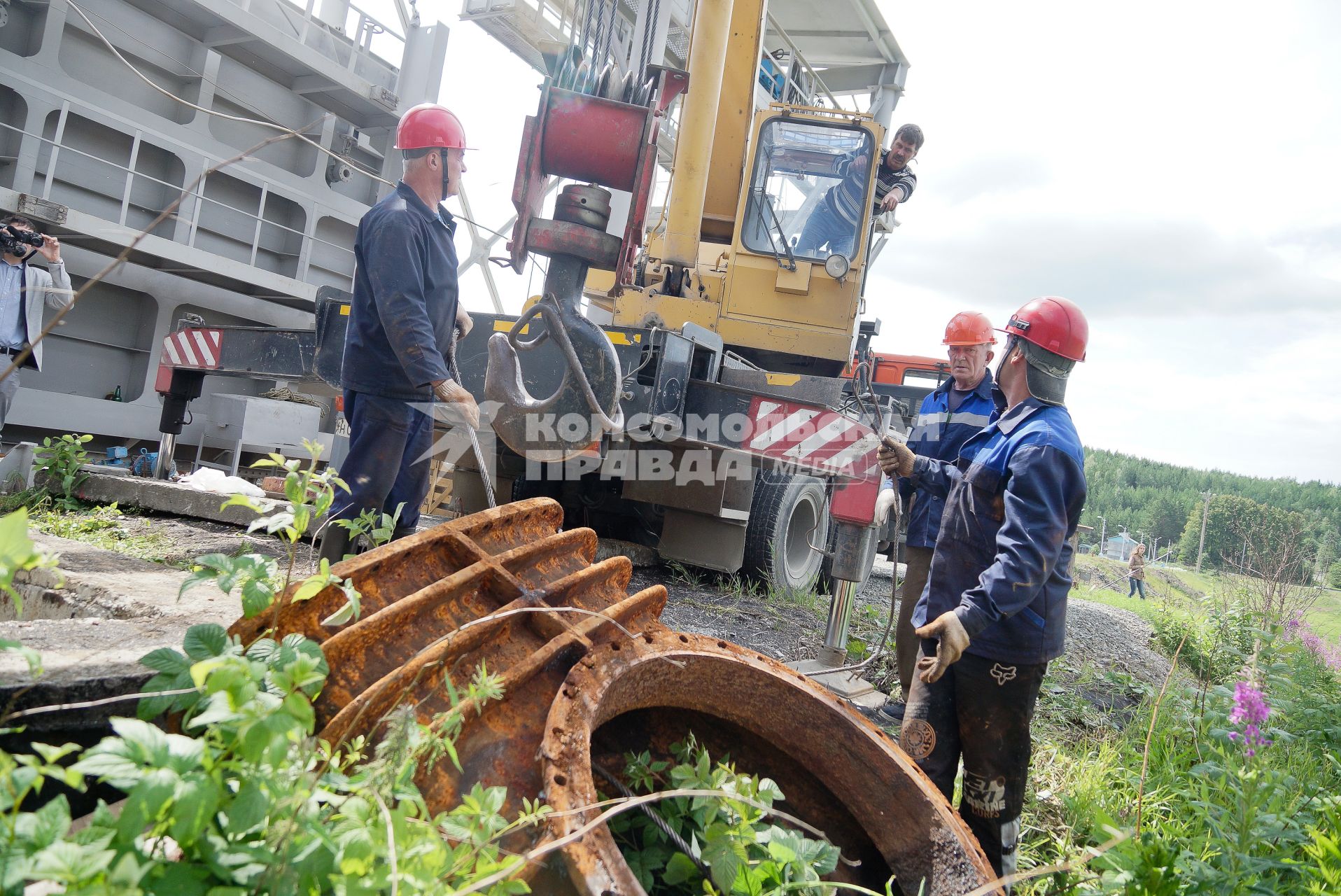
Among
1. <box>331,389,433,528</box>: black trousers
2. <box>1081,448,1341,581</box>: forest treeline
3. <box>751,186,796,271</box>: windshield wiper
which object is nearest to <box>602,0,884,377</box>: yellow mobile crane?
<box>751,186,796,271</box>: windshield wiper

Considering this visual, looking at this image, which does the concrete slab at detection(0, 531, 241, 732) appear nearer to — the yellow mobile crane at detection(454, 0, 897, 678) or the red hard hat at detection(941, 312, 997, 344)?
the yellow mobile crane at detection(454, 0, 897, 678)

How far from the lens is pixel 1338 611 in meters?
10.4

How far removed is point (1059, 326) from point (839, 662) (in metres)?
2.15

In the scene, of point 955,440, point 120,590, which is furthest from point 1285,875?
point 120,590

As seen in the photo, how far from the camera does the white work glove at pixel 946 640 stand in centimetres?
209

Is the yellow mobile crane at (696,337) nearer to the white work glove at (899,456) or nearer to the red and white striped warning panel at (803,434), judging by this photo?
the red and white striped warning panel at (803,434)

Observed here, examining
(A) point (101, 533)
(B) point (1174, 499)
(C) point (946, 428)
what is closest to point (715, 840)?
(C) point (946, 428)

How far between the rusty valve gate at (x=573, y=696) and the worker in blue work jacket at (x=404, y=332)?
1010 mm

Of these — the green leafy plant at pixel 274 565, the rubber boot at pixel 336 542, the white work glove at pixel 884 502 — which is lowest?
the rubber boot at pixel 336 542

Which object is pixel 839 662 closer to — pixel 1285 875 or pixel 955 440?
pixel 955 440

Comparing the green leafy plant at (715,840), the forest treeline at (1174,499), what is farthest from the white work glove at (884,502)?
the forest treeline at (1174,499)

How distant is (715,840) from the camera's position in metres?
1.36

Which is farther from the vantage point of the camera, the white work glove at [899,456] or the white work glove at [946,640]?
the white work glove at [899,456]

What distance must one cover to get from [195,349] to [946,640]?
521cm
